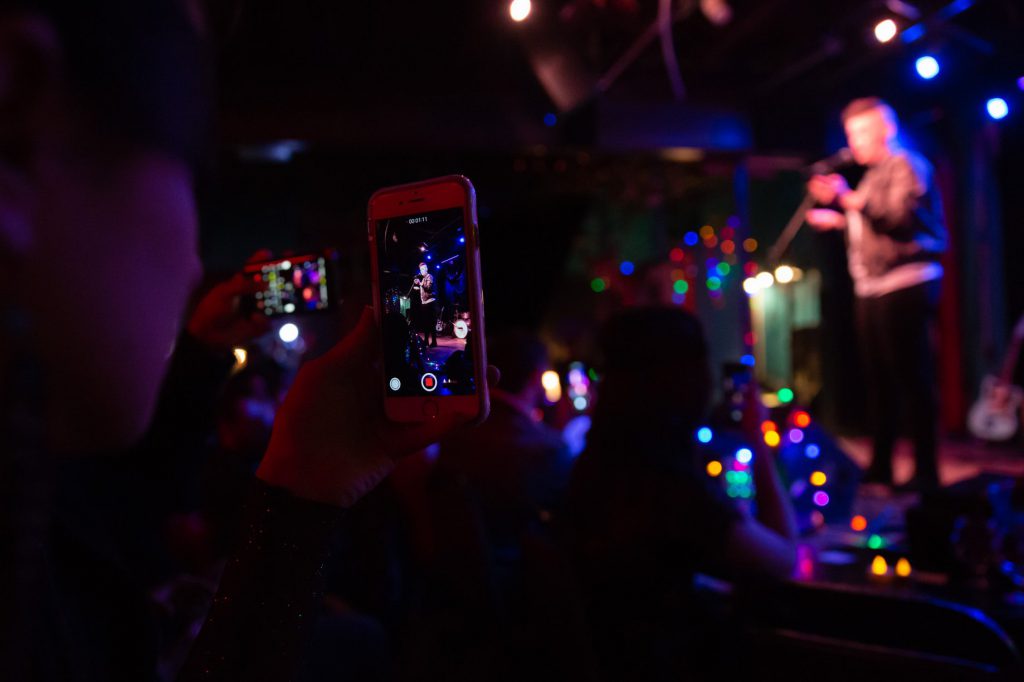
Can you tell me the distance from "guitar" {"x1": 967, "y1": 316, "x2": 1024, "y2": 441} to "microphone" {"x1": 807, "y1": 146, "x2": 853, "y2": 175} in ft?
5.27

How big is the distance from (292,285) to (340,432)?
2.51ft

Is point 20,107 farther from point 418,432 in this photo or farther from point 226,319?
point 226,319

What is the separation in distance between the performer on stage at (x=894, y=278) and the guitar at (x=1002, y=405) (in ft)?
6.65

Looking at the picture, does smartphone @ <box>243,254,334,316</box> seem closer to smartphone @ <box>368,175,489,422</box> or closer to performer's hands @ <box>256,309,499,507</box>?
smartphone @ <box>368,175,489,422</box>

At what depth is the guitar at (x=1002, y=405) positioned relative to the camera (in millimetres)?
5211

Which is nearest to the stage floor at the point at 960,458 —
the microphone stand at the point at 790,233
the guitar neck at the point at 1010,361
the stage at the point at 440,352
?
the guitar neck at the point at 1010,361

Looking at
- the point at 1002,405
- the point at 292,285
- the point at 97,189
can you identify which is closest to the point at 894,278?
the point at 1002,405

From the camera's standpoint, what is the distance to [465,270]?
89 centimetres

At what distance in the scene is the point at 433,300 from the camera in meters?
0.92

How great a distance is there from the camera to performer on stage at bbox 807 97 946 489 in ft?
11.5

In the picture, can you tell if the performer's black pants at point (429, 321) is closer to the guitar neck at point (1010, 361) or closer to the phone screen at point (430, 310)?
the phone screen at point (430, 310)

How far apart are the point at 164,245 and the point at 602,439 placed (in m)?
1.46

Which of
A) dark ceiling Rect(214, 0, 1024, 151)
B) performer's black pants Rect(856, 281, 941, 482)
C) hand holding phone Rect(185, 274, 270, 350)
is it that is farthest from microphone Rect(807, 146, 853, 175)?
hand holding phone Rect(185, 274, 270, 350)

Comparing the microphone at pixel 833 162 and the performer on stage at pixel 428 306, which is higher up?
the microphone at pixel 833 162
